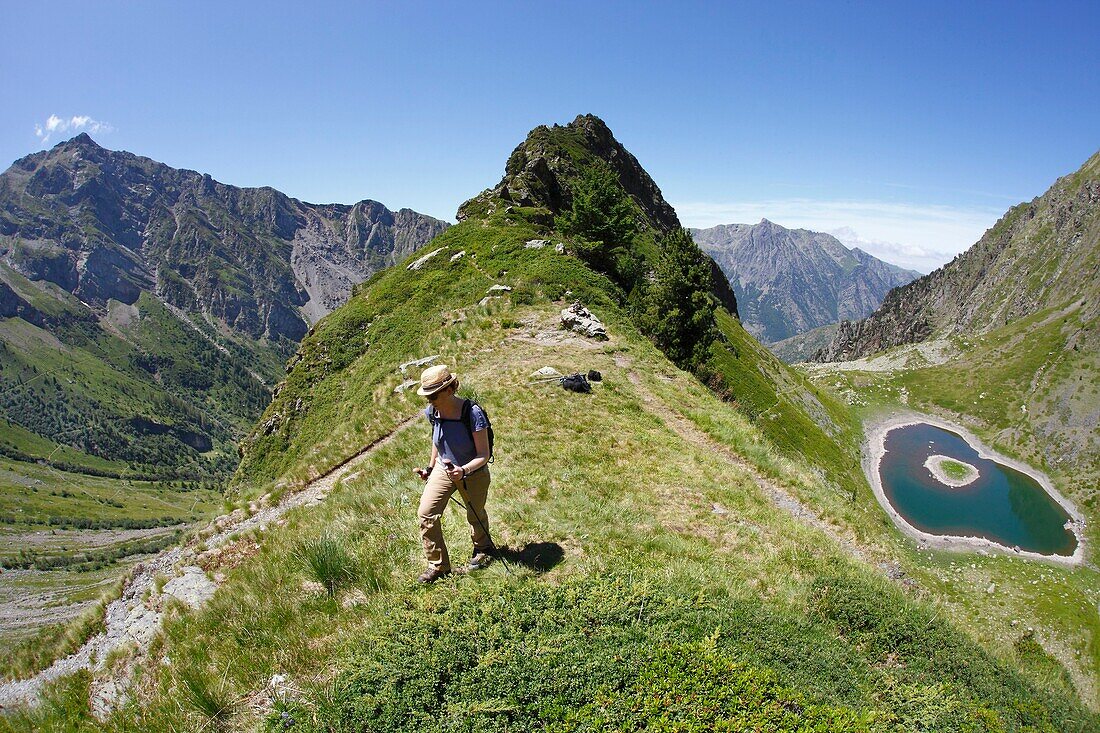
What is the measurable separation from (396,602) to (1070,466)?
17363cm

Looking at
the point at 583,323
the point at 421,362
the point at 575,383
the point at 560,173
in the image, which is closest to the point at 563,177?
the point at 560,173

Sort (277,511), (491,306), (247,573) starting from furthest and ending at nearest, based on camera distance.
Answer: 1. (491,306)
2. (277,511)
3. (247,573)

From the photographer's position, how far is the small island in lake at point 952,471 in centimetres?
11406

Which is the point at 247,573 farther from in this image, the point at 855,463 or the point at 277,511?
the point at 855,463

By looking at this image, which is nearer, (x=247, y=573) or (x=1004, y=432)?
(x=247, y=573)

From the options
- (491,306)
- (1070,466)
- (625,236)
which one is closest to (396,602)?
(491,306)

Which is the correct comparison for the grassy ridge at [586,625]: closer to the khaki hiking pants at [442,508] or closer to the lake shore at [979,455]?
the khaki hiking pants at [442,508]

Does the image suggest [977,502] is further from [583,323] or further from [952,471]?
Result: [583,323]

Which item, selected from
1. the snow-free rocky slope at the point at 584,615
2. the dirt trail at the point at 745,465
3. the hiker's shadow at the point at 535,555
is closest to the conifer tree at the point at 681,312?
the dirt trail at the point at 745,465

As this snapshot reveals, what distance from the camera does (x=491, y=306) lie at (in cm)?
2998

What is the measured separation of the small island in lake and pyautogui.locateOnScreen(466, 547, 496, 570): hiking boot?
470 feet

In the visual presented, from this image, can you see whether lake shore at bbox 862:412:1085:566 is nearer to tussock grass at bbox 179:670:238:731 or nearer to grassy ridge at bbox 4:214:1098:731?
grassy ridge at bbox 4:214:1098:731

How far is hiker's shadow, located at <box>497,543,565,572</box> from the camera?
842 cm

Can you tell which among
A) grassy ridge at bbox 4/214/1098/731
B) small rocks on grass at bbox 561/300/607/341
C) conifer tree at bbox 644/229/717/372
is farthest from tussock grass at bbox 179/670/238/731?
conifer tree at bbox 644/229/717/372
